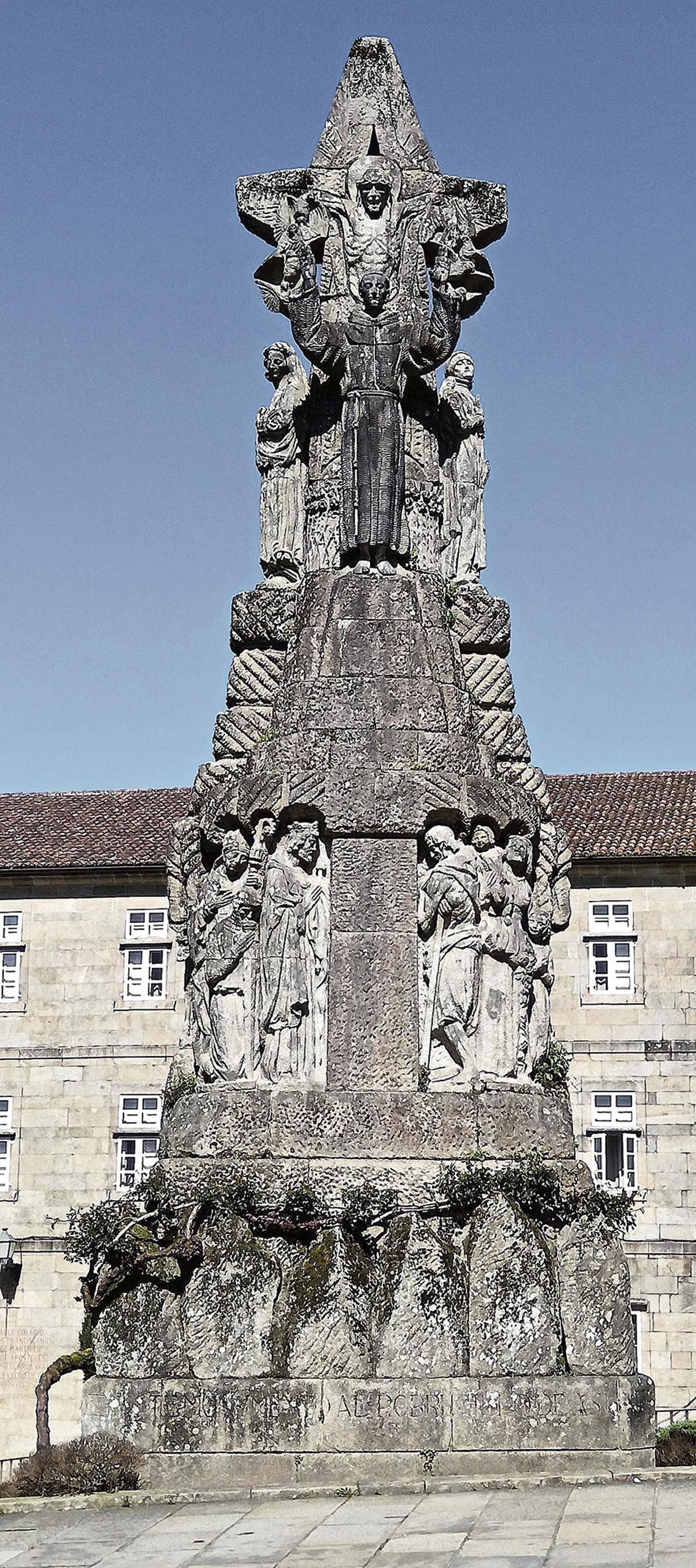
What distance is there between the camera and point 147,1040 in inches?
1202

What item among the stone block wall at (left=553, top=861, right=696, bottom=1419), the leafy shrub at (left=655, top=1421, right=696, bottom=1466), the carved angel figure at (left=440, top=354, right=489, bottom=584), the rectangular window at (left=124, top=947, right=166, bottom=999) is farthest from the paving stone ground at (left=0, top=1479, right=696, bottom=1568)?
the rectangular window at (left=124, top=947, right=166, bottom=999)

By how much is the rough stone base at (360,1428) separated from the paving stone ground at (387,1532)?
0.54 m

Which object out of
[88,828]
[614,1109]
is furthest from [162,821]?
[614,1109]

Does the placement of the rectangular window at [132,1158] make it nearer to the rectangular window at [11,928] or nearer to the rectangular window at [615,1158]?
the rectangular window at [11,928]

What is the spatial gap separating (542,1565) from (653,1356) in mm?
21130

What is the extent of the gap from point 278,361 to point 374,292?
43.3 inches

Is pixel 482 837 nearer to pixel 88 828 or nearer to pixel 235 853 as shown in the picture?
pixel 235 853

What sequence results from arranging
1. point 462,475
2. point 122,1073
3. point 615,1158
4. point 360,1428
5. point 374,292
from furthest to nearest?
point 122,1073, point 615,1158, point 462,475, point 374,292, point 360,1428

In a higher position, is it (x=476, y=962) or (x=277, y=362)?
(x=277, y=362)

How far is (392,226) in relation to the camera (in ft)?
47.2

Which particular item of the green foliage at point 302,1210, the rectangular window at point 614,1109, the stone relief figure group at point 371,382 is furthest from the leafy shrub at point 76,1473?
the rectangular window at point 614,1109

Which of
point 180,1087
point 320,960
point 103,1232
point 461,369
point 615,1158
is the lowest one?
point 103,1232

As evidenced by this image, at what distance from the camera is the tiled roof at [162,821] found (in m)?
30.1

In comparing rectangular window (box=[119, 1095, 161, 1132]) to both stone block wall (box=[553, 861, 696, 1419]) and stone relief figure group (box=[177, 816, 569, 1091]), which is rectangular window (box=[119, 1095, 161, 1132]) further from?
stone relief figure group (box=[177, 816, 569, 1091])
